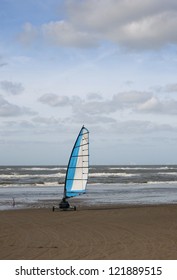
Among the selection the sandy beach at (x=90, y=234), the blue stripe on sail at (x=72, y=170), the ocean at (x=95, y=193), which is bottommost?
the sandy beach at (x=90, y=234)

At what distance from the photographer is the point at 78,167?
18938 mm

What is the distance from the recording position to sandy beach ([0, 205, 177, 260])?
8.98 m

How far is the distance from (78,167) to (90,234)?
7.60 m

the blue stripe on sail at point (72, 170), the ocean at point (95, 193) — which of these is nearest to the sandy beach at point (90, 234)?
the blue stripe on sail at point (72, 170)

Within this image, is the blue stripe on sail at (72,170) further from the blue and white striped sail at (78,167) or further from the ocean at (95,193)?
the ocean at (95,193)

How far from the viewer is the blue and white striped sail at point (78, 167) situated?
61.8 feet

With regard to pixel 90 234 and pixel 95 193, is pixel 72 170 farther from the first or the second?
pixel 95 193

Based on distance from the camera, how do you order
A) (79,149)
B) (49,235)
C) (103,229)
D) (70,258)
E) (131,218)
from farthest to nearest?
(79,149), (131,218), (103,229), (49,235), (70,258)

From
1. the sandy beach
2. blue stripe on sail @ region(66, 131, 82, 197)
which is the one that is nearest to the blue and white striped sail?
blue stripe on sail @ region(66, 131, 82, 197)

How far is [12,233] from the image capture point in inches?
466

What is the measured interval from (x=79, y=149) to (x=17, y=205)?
4.04 meters

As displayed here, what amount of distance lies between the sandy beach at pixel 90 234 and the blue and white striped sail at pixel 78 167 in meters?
1.62

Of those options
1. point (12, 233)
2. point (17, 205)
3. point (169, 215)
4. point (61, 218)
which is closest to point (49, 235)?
point (12, 233)
